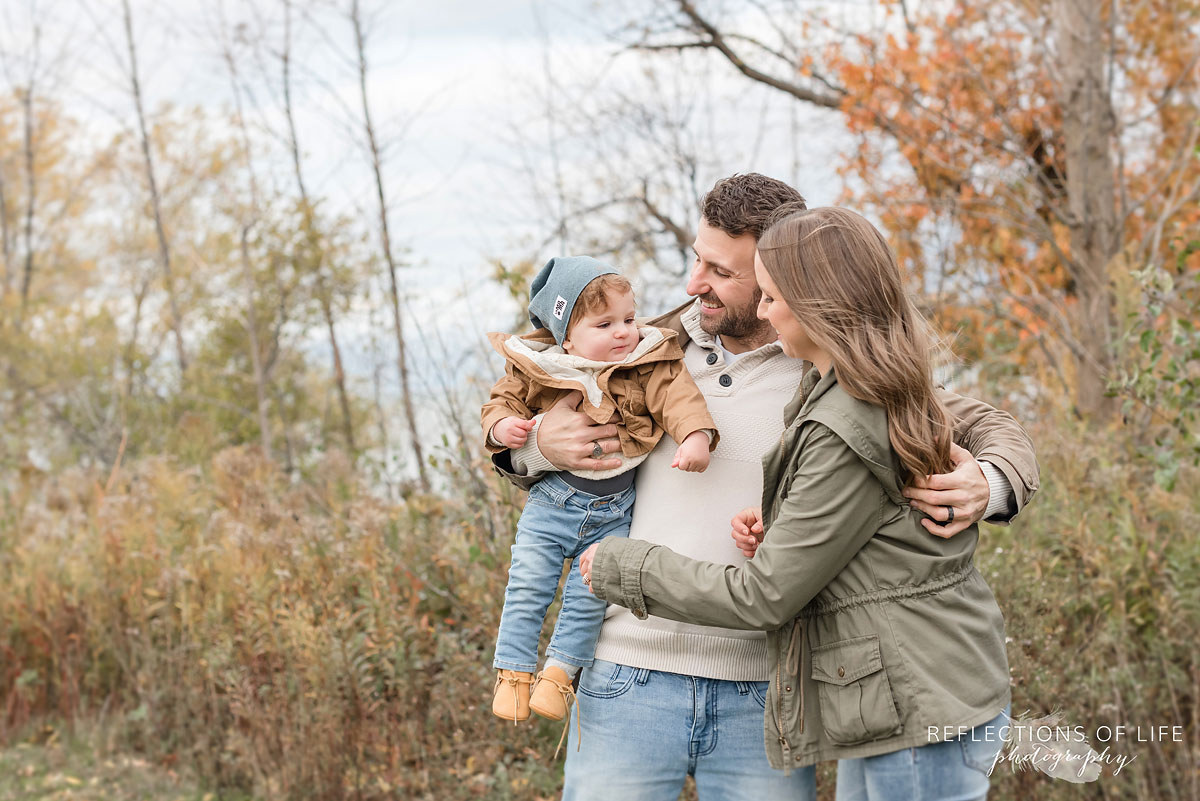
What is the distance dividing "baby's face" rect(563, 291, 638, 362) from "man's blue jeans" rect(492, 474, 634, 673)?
29cm

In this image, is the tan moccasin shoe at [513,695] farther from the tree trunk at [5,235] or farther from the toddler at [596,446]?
the tree trunk at [5,235]

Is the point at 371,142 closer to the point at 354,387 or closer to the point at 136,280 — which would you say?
the point at 354,387

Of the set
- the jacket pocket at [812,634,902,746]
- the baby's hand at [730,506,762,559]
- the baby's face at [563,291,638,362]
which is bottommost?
the jacket pocket at [812,634,902,746]

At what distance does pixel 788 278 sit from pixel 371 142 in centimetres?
660

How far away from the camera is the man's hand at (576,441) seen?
2117 mm

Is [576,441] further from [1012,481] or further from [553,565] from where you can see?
[1012,481]

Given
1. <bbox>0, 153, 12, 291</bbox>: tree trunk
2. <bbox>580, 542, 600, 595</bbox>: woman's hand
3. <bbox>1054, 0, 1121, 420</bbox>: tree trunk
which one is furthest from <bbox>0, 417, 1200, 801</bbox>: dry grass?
<bbox>0, 153, 12, 291</bbox>: tree trunk

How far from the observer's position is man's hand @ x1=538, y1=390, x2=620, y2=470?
2.12 metres

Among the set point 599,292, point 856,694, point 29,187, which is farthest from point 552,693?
point 29,187

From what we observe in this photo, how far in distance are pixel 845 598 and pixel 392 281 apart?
18.4 feet

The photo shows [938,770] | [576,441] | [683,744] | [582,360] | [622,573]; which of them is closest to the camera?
[938,770]

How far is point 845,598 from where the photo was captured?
181 cm

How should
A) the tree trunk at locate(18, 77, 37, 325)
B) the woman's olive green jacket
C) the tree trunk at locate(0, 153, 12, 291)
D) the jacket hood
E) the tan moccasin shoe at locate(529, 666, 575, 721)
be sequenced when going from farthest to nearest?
1. the tree trunk at locate(0, 153, 12, 291)
2. the tree trunk at locate(18, 77, 37, 325)
3. the jacket hood
4. the tan moccasin shoe at locate(529, 666, 575, 721)
5. the woman's olive green jacket

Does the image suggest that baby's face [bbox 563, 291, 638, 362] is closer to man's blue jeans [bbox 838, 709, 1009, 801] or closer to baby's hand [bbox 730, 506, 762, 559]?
baby's hand [bbox 730, 506, 762, 559]
